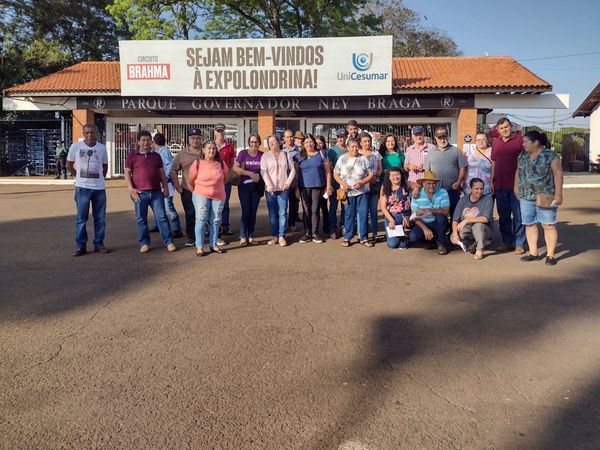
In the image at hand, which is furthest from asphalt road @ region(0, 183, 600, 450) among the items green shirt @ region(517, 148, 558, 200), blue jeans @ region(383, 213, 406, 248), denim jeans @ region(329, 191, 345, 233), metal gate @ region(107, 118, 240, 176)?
metal gate @ region(107, 118, 240, 176)

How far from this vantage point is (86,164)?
7.49 meters

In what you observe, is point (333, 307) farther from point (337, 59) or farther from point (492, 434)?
point (337, 59)

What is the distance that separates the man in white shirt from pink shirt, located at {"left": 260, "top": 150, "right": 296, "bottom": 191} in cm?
235

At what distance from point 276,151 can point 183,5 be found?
25.7 m

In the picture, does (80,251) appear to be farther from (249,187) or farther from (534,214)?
(534,214)

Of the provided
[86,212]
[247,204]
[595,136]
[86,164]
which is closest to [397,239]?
[247,204]

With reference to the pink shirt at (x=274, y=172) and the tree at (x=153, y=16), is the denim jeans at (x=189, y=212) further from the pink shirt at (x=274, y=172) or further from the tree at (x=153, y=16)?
the tree at (x=153, y=16)

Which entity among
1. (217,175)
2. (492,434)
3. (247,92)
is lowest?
(492,434)

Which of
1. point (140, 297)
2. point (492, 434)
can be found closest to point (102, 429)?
point (492, 434)

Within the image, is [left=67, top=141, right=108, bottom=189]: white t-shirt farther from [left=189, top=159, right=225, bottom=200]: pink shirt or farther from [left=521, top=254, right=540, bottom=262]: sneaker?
[left=521, top=254, right=540, bottom=262]: sneaker

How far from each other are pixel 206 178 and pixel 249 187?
1.00 metres

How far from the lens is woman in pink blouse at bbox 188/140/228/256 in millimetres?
7406

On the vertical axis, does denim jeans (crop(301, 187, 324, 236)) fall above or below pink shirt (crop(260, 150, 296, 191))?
→ below

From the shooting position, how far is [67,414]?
3113 mm
